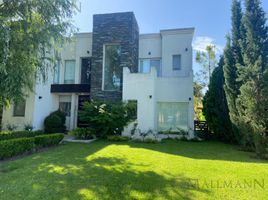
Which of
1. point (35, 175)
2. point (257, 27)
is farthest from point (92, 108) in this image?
point (257, 27)

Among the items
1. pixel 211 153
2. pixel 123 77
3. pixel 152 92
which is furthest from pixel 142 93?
pixel 211 153

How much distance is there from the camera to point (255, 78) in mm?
8969

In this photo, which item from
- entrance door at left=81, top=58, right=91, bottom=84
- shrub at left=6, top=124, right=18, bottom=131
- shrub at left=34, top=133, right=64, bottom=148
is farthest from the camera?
entrance door at left=81, top=58, right=91, bottom=84

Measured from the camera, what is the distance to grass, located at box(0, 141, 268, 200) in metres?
4.59

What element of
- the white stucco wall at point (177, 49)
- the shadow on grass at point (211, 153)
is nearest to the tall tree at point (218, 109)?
the shadow on grass at point (211, 153)

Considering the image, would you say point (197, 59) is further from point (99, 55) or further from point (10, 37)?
point (10, 37)

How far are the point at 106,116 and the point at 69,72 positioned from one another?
6.70 m

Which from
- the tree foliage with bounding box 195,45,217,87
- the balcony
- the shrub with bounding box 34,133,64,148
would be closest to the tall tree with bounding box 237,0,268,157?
the shrub with bounding box 34,133,64,148

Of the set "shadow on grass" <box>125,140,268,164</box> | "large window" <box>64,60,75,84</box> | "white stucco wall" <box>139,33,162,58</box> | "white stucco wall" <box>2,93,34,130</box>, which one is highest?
"white stucco wall" <box>139,33,162,58</box>

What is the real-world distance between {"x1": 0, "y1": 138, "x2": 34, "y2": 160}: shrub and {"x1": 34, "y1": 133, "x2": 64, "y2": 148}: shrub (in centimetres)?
46

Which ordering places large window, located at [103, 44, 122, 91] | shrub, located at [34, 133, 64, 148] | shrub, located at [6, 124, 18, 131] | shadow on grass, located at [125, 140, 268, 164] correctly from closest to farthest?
shadow on grass, located at [125, 140, 268, 164] < shrub, located at [34, 133, 64, 148] < shrub, located at [6, 124, 18, 131] < large window, located at [103, 44, 122, 91]

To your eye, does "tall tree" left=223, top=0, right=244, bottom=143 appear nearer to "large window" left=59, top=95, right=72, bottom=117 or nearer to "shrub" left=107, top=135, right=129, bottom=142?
"shrub" left=107, top=135, right=129, bottom=142

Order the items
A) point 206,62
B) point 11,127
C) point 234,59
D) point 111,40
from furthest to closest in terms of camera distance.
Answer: point 206,62
point 111,40
point 11,127
point 234,59

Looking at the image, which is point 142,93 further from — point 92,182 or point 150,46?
point 92,182
